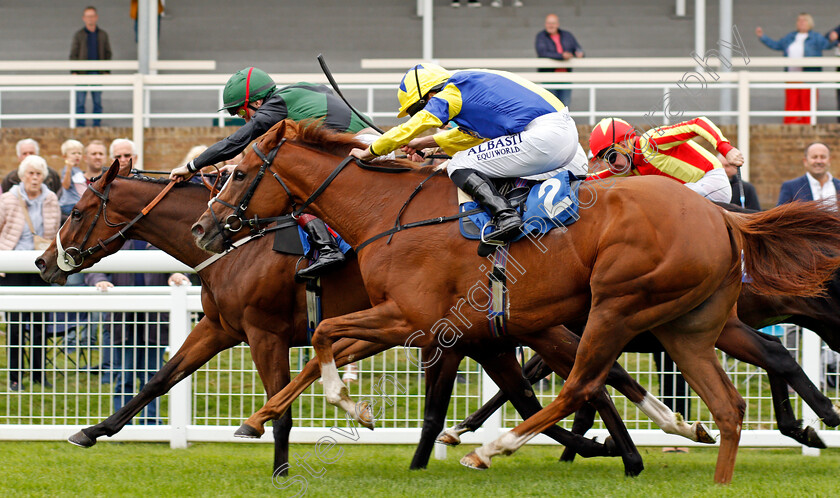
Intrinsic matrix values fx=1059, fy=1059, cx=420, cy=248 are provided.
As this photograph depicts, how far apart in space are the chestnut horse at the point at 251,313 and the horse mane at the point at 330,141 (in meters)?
0.60

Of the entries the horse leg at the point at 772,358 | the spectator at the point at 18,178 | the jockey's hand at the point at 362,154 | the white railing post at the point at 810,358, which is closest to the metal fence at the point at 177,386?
the white railing post at the point at 810,358

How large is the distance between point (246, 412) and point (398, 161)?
202 centimetres

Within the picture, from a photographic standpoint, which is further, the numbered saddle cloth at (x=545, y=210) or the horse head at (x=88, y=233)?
the horse head at (x=88, y=233)

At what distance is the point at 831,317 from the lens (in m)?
5.66

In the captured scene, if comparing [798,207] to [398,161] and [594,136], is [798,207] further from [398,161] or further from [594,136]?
[398,161]

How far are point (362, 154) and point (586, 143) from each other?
241 inches

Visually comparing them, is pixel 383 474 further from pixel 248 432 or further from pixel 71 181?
pixel 71 181

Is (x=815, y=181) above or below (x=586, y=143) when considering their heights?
below

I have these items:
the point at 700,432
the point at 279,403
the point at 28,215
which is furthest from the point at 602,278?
the point at 28,215

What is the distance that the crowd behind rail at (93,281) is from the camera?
20.3 ft

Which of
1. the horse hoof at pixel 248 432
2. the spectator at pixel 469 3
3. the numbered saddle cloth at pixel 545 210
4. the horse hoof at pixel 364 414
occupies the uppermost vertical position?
the spectator at pixel 469 3

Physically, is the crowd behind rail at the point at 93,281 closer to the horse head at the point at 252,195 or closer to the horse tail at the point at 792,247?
the horse tail at the point at 792,247

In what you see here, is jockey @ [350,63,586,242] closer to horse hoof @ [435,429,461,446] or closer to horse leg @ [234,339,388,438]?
horse leg @ [234,339,388,438]

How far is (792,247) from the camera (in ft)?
15.9
